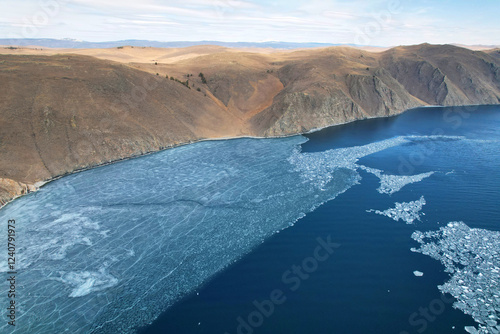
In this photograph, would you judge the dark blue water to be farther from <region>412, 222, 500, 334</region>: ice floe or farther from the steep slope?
the steep slope

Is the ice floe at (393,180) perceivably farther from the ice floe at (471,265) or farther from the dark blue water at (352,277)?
the ice floe at (471,265)

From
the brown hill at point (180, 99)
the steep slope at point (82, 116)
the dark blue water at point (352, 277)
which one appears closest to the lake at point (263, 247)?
the dark blue water at point (352, 277)

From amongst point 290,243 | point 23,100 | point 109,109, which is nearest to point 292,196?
point 290,243

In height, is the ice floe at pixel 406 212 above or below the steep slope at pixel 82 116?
below

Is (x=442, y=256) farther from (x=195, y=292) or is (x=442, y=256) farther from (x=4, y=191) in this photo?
(x=4, y=191)

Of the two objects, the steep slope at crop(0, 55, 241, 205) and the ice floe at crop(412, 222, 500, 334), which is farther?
the steep slope at crop(0, 55, 241, 205)

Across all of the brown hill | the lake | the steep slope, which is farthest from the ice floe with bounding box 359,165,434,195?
the steep slope

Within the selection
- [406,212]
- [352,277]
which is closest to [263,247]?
[352,277]
